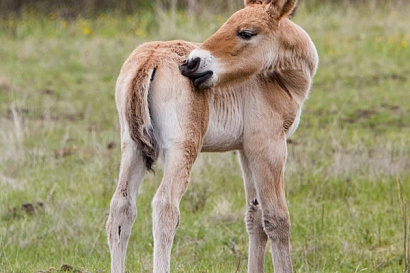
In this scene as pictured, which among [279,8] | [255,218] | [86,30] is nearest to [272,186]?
[255,218]

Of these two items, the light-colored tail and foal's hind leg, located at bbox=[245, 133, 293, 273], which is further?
foal's hind leg, located at bbox=[245, 133, 293, 273]

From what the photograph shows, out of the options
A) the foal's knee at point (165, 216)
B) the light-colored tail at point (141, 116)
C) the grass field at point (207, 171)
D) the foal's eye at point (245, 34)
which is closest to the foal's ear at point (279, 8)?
the foal's eye at point (245, 34)

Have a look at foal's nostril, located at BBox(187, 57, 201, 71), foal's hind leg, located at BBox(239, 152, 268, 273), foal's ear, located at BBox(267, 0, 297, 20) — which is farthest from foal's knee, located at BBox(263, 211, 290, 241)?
foal's ear, located at BBox(267, 0, 297, 20)

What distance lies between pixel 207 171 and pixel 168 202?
401 cm

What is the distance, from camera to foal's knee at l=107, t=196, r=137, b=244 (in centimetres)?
464

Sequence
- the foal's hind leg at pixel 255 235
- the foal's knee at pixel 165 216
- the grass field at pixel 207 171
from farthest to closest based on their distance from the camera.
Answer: the grass field at pixel 207 171 < the foal's hind leg at pixel 255 235 < the foal's knee at pixel 165 216

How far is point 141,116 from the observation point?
14.6 feet

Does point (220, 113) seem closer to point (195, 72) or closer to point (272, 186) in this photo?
point (195, 72)

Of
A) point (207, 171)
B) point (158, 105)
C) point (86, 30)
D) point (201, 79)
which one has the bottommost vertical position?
point (158, 105)

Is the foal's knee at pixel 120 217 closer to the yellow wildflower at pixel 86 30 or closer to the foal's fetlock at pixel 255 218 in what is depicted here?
the foal's fetlock at pixel 255 218

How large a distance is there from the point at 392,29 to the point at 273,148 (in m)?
11.2

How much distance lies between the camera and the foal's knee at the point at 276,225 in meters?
5.14

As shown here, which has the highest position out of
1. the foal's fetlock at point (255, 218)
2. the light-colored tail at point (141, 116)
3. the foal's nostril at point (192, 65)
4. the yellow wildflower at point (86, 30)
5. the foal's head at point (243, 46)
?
the yellow wildflower at point (86, 30)

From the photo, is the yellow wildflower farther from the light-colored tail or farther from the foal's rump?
the light-colored tail
